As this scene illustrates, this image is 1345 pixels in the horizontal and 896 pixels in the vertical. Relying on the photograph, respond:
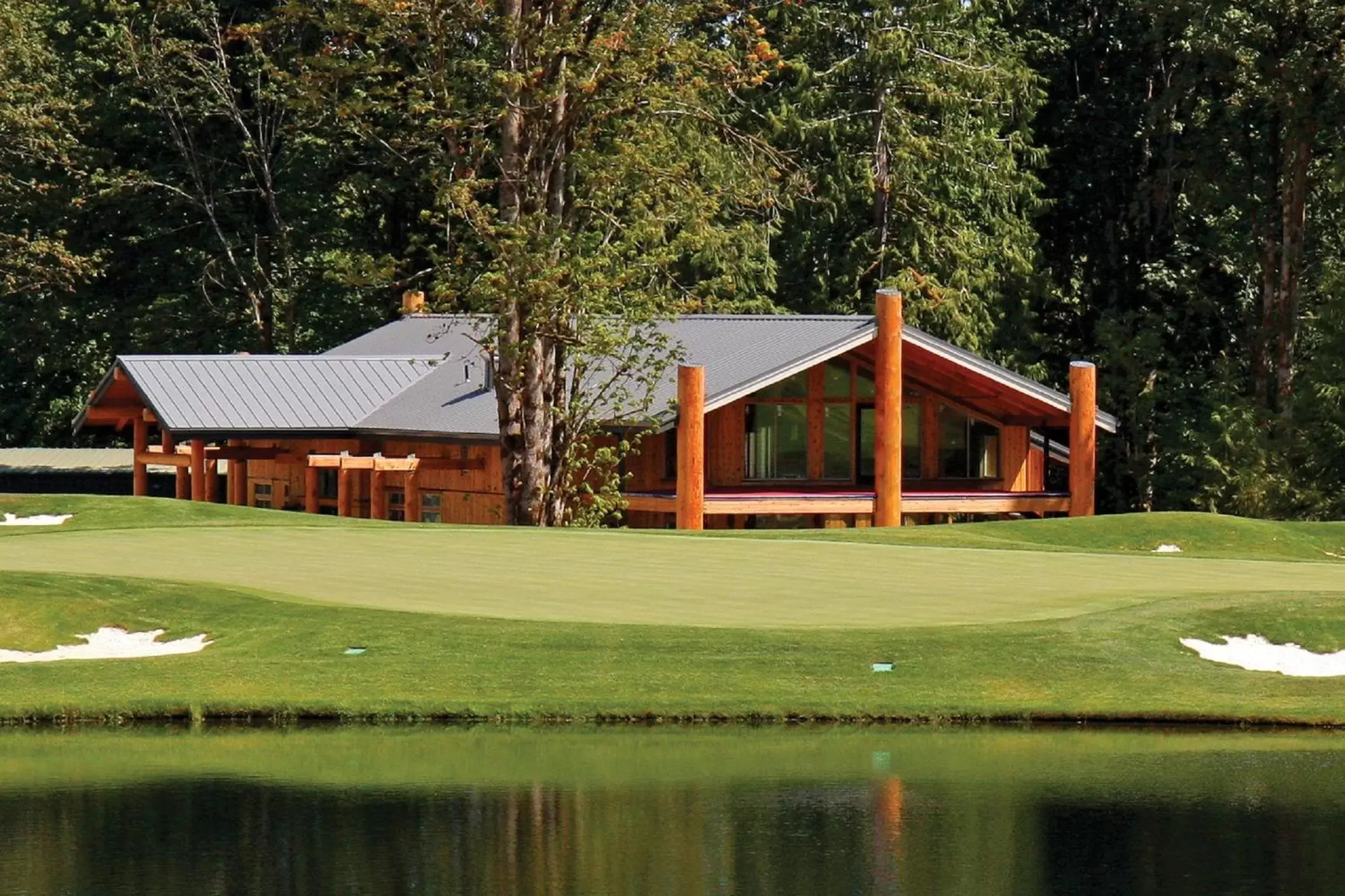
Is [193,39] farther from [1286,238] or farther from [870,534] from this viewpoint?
[870,534]

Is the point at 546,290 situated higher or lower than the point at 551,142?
lower

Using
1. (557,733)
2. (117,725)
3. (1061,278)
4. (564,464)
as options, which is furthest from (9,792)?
(1061,278)

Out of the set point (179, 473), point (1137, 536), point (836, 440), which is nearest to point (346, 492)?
point (179, 473)

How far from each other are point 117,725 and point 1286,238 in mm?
39390

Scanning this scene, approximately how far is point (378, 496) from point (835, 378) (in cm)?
962

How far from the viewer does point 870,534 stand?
31719 mm

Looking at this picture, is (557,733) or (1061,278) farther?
(1061,278)

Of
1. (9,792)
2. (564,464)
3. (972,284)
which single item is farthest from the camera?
(972,284)

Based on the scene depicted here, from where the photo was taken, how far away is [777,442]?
1914 inches

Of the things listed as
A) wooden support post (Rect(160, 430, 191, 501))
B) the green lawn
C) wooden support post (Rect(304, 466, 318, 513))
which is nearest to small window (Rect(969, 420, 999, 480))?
wooden support post (Rect(304, 466, 318, 513))

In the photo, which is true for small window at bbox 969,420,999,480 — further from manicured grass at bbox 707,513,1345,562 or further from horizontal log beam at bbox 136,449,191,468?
horizontal log beam at bbox 136,449,191,468

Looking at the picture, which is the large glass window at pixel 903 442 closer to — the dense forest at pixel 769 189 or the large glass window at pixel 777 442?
the large glass window at pixel 777 442

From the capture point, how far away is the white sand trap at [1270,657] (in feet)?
68.6

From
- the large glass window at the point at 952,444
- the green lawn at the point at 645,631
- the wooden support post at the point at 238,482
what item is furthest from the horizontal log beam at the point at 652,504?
the green lawn at the point at 645,631
